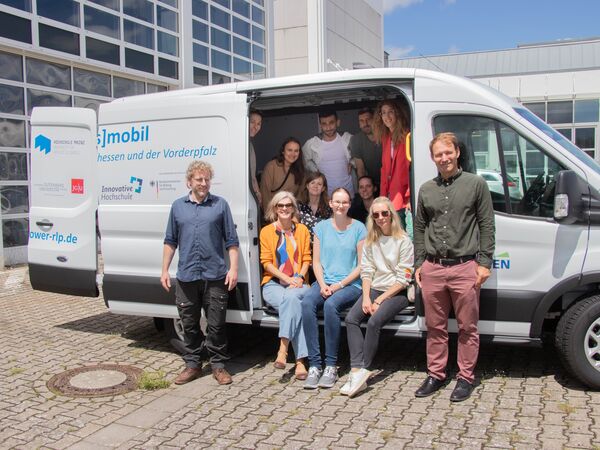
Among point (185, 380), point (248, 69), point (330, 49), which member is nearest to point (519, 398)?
point (185, 380)

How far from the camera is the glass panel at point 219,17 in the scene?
575 inches

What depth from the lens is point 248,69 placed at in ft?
52.7

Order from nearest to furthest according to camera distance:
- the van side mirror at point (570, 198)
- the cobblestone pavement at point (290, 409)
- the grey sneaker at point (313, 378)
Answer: the cobblestone pavement at point (290, 409) → the van side mirror at point (570, 198) → the grey sneaker at point (313, 378)

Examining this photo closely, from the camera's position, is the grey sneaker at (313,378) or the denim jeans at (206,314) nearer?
the grey sneaker at (313,378)

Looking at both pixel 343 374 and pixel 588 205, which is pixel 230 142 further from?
pixel 588 205

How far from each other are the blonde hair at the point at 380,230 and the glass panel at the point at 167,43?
9.45 metres

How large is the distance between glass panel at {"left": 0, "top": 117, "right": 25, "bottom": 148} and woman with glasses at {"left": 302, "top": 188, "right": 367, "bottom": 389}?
23.4ft

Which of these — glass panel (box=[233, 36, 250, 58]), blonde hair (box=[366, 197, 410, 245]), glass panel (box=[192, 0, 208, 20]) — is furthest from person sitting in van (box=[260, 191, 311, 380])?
glass panel (box=[233, 36, 250, 58])

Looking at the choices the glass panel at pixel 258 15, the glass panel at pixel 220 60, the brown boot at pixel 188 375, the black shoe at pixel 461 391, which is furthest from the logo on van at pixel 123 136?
the glass panel at pixel 258 15

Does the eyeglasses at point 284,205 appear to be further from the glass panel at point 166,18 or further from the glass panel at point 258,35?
the glass panel at point 258,35

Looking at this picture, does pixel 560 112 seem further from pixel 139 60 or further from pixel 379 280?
pixel 379 280

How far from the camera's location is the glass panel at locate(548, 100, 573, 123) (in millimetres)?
24330

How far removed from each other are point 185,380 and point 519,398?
259 centimetres

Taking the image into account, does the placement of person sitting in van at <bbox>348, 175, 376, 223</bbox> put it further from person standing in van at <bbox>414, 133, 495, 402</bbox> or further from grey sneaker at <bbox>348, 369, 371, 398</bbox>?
grey sneaker at <bbox>348, 369, 371, 398</bbox>
